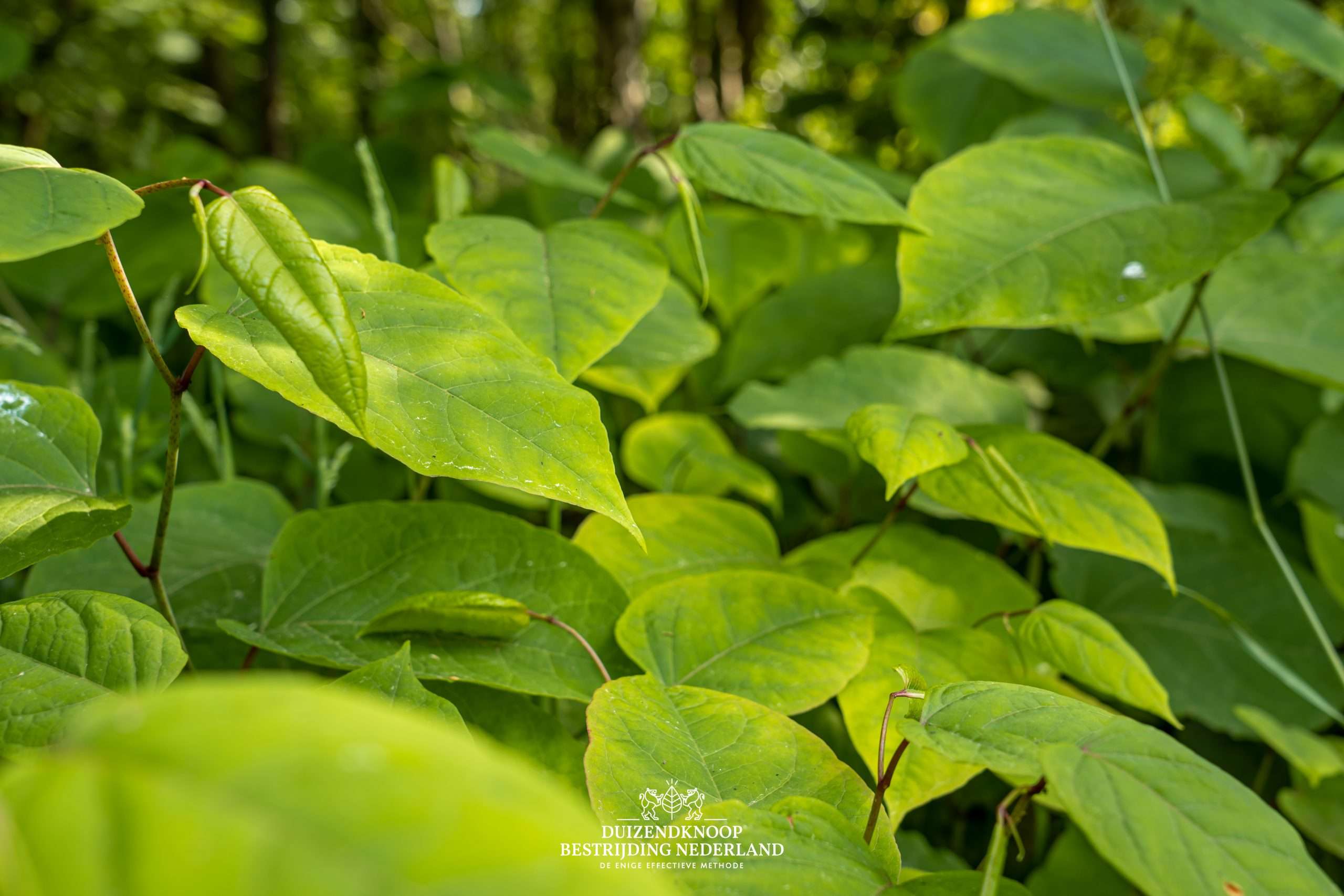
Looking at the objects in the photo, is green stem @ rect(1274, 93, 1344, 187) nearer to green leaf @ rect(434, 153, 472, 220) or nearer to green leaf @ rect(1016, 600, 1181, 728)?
green leaf @ rect(1016, 600, 1181, 728)

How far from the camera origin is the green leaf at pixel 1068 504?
694 millimetres

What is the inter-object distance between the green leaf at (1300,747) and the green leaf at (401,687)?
725 millimetres

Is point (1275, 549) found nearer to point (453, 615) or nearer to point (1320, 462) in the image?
point (1320, 462)

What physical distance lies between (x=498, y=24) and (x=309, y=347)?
6.01 meters

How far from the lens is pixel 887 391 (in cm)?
100

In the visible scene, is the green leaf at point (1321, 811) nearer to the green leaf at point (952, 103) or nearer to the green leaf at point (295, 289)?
the green leaf at point (295, 289)

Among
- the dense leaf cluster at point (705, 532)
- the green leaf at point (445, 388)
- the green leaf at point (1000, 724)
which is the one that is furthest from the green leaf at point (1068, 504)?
the green leaf at point (445, 388)

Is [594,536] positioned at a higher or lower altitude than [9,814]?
lower

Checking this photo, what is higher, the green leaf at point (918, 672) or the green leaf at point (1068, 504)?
the green leaf at point (1068, 504)

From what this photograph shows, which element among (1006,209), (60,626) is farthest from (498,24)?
(60,626)

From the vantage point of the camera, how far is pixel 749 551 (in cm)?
85

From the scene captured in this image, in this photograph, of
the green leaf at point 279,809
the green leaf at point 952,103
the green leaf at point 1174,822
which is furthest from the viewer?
the green leaf at point 952,103

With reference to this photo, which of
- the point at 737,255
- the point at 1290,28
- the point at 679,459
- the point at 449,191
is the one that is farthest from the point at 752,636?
the point at 1290,28

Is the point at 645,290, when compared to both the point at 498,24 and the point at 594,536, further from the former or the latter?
the point at 498,24
